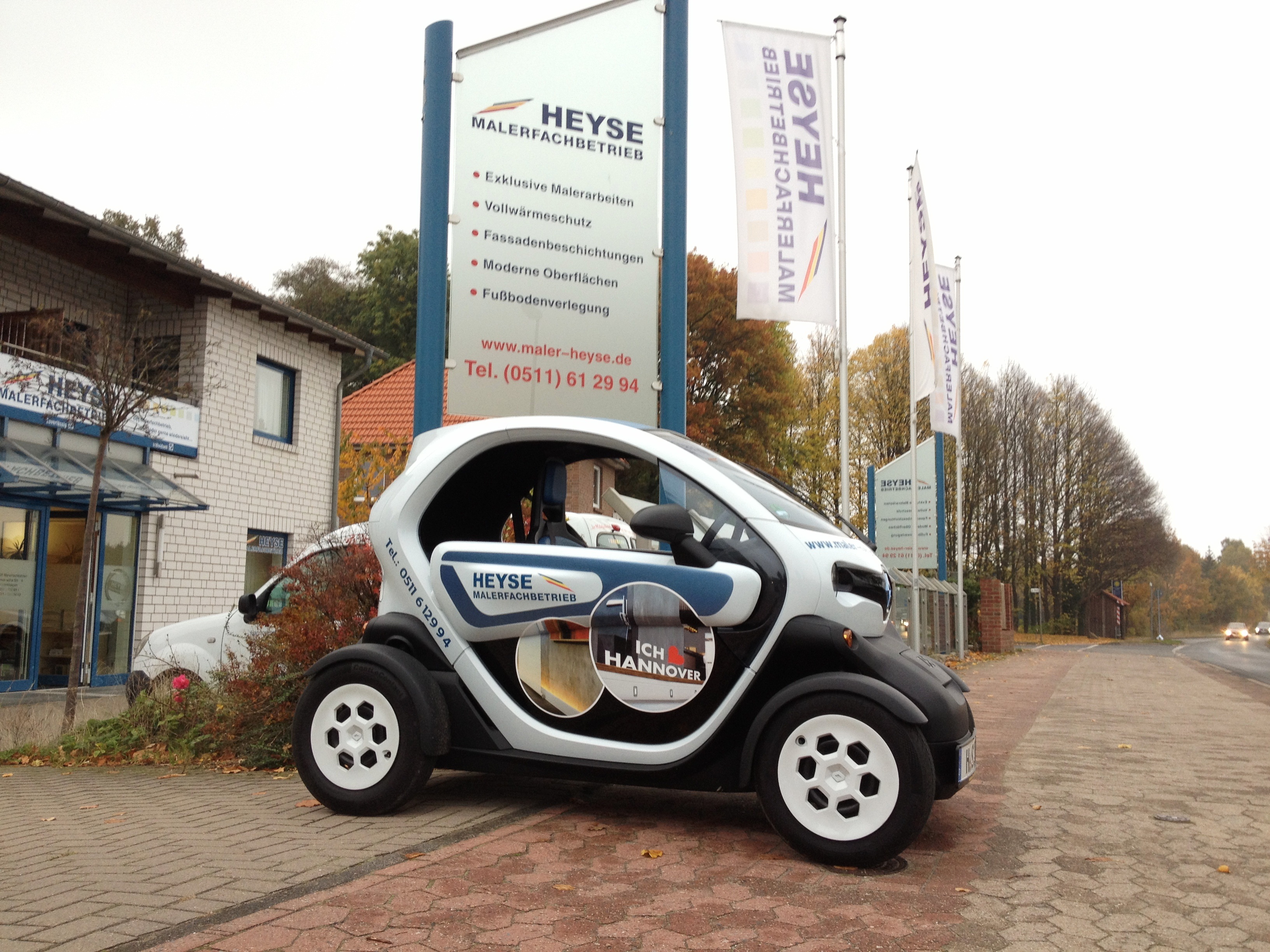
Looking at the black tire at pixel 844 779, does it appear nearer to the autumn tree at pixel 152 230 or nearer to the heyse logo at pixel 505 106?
the heyse logo at pixel 505 106

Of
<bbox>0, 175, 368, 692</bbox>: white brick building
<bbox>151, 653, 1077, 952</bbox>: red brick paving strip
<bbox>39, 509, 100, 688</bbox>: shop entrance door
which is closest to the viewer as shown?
<bbox>151, 653, 1077, 952</bbox>: red brick paving strip

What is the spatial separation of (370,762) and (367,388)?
95.2 feet

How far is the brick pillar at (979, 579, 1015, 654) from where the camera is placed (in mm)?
33031

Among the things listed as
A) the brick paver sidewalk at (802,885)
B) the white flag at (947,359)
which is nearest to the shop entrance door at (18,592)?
the brick paver sidewalk at (802,885)

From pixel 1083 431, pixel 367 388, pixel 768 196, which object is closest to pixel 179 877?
pixel 768 196

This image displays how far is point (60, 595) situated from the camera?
649 inches

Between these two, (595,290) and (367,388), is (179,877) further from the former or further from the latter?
(367,388)

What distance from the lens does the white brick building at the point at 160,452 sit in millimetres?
15828

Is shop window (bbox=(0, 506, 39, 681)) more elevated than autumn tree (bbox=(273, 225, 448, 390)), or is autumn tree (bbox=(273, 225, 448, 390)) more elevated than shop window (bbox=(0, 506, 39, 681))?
autumn tree (bbox=(273, 225, 448, 390))

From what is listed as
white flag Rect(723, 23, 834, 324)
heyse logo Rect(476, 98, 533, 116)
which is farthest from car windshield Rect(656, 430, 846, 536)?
white flag Rect(723, 23, 834, 324)

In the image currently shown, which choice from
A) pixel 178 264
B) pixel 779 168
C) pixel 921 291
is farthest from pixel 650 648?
pixel 921 291

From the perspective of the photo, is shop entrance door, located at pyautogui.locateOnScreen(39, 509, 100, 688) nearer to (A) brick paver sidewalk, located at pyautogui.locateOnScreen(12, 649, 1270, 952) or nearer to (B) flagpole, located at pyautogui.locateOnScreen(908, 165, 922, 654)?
(A) brick paver sidewalk, located at pyautogui.locateOnScreen(12, 649, 1270, 952)

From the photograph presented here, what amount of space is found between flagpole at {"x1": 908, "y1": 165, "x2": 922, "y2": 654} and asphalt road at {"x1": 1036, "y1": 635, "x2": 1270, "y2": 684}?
21.5ft

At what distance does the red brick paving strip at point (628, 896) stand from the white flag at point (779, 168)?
801cm
